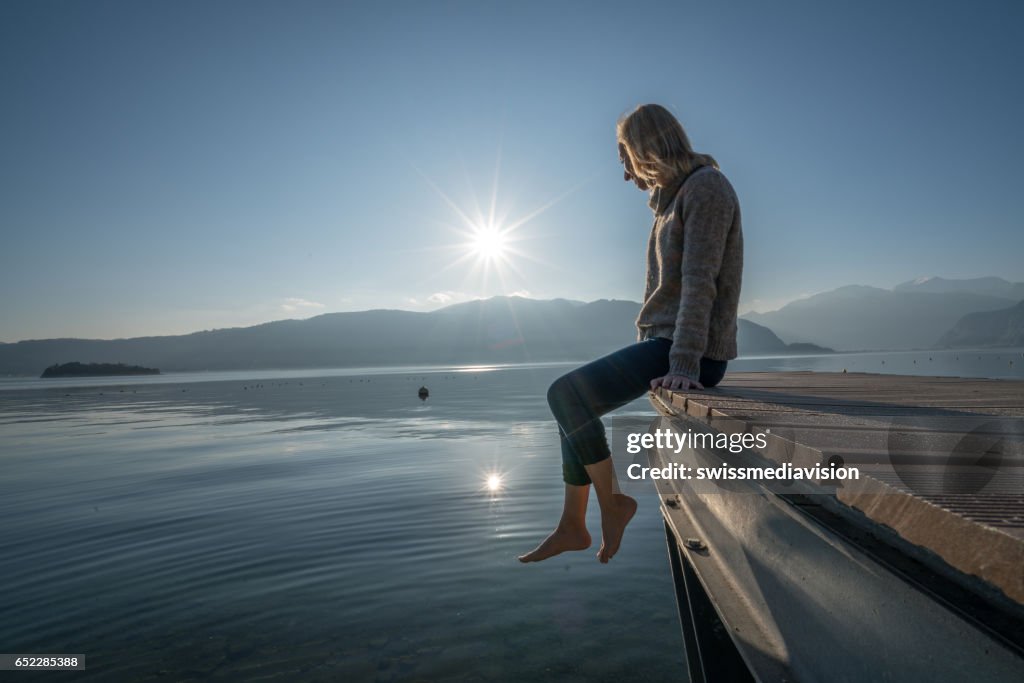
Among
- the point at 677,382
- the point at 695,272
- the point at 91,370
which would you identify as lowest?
the point at 677,382

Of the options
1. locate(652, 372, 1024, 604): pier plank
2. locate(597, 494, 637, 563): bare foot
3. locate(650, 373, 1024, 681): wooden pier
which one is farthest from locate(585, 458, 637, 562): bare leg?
locate(652, 372, 1024, 604): pier plank

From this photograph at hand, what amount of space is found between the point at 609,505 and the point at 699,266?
157 centimetres

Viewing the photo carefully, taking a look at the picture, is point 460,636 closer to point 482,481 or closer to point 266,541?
point 266,541

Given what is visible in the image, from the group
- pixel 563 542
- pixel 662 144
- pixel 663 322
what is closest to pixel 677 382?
pixel 663 322

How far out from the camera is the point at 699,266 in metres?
3.35

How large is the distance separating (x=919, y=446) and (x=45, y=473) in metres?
19.0

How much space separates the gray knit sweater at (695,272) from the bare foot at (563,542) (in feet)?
3.93

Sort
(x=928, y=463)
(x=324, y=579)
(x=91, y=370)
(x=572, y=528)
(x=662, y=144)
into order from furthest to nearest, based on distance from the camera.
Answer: (x=91, y=370) → (x=324, y=579) → (x=662, y=144) → (x=572, y=528) → (x=928, y=463)

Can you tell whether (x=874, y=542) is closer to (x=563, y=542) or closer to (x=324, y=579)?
(x=563, y=542)

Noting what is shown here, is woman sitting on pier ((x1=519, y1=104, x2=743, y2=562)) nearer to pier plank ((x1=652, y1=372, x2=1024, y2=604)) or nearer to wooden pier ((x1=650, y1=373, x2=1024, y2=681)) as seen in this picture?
wooden pier ((x1=650, y1=373, x2=1024, y2=681))

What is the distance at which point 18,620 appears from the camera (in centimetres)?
576

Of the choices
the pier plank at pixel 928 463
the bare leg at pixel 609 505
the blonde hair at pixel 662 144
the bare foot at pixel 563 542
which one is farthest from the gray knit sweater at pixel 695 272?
the bare foot at pixel 563 542

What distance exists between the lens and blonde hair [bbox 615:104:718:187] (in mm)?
3621

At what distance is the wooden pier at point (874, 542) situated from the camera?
3.21ft
